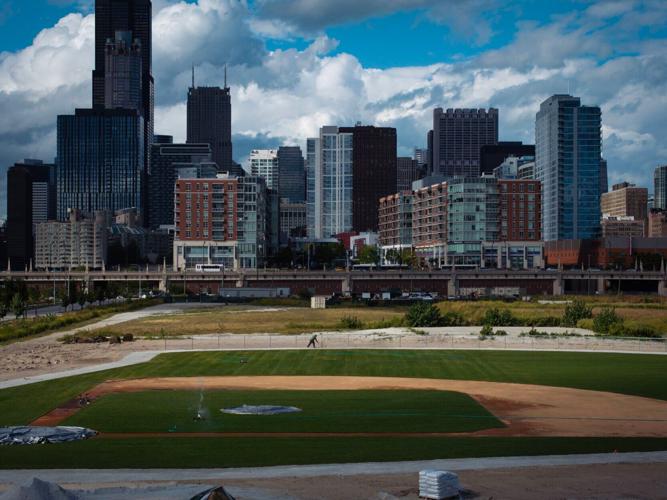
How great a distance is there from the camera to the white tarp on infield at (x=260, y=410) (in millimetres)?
49469

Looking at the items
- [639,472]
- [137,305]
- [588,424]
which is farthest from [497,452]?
[137,305]

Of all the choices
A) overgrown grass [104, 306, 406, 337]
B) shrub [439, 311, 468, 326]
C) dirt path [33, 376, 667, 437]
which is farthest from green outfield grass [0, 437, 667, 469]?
shrub [439, 311, 468, 326]

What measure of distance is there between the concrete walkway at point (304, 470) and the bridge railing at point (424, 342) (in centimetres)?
5534

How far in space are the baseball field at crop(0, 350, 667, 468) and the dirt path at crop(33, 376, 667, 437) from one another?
104 mm

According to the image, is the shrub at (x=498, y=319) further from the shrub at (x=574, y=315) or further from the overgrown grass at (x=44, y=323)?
the overgrown grass at (x=44, y=323)

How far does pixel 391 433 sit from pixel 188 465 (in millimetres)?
11641

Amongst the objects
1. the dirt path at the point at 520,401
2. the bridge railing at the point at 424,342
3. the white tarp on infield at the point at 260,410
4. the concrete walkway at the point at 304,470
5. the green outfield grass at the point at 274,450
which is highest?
the concrete walkway at the point at 304,470

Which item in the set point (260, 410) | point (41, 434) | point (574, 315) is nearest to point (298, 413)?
point (260, 410)

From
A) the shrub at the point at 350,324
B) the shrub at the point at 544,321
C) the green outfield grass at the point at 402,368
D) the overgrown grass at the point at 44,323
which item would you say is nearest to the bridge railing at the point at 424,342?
the green outfield grass at the point at 402,368

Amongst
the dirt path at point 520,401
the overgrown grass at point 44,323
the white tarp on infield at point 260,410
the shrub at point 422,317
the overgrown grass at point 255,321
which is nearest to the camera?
the dirt path at point 520,401

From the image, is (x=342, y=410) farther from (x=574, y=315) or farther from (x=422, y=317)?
(x=574, y=315)

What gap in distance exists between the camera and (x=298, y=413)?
49.7m

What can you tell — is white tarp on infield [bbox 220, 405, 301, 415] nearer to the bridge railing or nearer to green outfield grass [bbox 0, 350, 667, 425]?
green outfield grass [bbox 0, 350, 667, 425]

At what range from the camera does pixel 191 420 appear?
47188 millimetres
